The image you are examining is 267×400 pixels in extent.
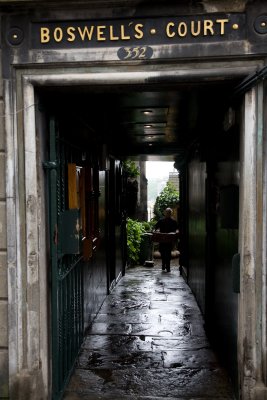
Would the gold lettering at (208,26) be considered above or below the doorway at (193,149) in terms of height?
above

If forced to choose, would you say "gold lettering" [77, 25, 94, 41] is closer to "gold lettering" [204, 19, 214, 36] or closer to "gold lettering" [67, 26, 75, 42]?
"gold lettering" [67, 26, 75, 42]

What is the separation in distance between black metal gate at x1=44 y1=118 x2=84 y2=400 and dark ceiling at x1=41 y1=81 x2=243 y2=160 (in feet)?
1.77

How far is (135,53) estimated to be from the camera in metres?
3.84

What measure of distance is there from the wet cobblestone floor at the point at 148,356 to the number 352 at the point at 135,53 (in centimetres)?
371

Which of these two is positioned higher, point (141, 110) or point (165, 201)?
point (141, 110)

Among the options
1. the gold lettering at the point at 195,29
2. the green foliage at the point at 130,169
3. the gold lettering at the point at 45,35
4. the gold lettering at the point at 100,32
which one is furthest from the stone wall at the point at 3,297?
the green foliage at the point at 130,169

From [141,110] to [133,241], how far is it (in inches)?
302

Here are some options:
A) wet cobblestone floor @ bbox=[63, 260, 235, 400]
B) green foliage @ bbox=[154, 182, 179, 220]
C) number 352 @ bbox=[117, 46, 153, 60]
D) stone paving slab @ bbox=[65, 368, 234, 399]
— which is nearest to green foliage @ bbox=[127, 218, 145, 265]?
green foliage @ bbox=[154, 182, 179, 220]

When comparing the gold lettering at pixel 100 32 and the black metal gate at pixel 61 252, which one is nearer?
the gold lettering at pixel 100 32

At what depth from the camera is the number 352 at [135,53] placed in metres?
3.83

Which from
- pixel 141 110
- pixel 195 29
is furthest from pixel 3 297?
pixel 141 110

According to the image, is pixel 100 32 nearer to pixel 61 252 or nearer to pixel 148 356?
pixel 61 252

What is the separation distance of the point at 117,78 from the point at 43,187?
135cm

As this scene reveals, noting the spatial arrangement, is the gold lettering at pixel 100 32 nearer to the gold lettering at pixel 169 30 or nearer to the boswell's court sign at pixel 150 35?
the boswell's court sign at pixel 150 35
